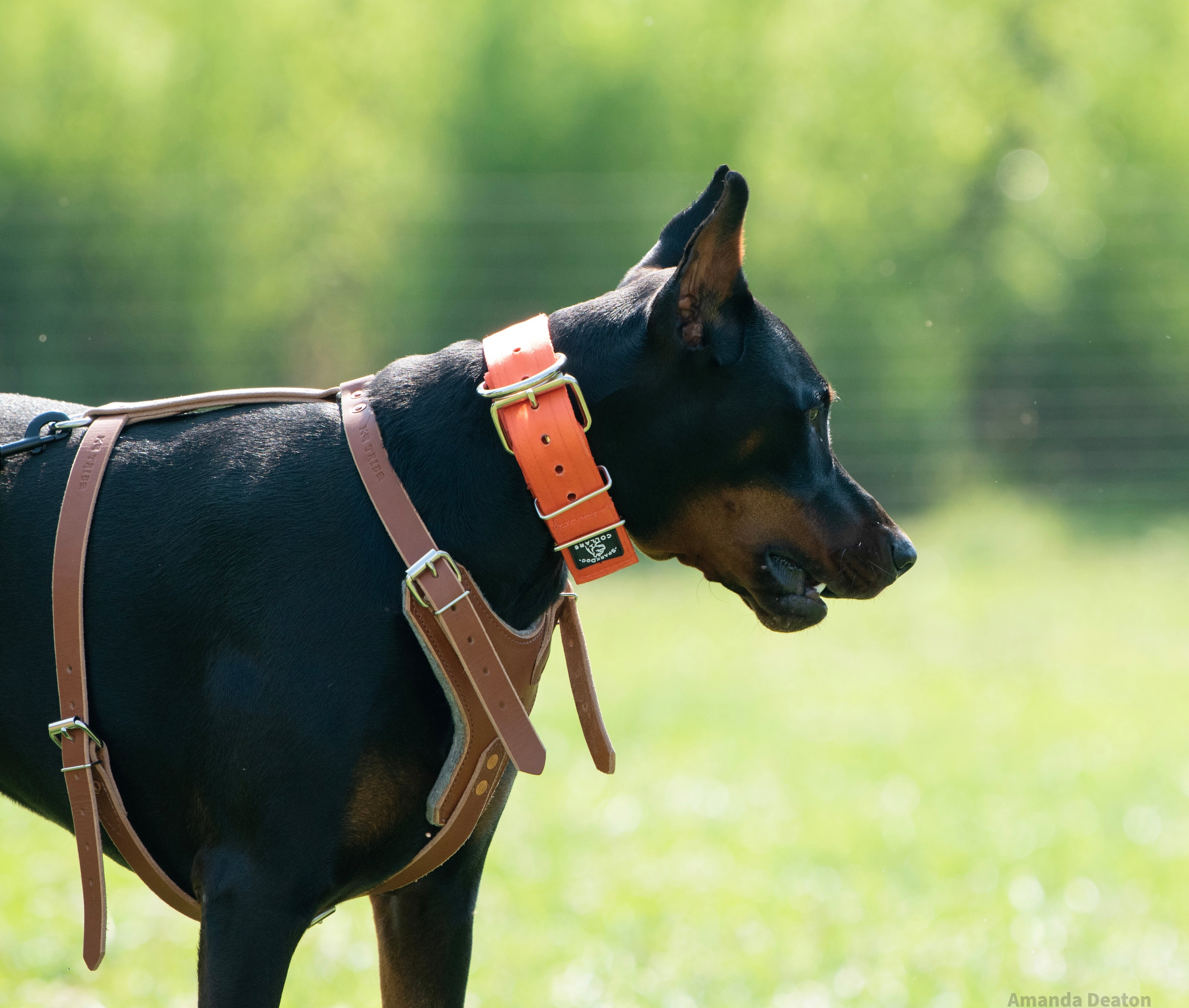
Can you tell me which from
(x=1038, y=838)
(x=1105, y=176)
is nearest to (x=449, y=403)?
(x=1038, y=838)

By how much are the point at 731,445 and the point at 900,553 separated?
1.40 feet

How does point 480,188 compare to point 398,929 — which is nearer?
point 398,929

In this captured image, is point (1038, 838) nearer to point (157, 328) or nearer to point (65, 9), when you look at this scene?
point (157, 328)

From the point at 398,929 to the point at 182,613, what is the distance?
29.3 inches

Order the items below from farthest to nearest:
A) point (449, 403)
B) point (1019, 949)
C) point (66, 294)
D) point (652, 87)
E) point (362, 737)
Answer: point (652, 87) → point (66, 294) → point (1019, 949) → point (449, 403) → point (362, 737)

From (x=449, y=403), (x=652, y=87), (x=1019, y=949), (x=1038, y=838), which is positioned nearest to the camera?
(x=449, y=403)

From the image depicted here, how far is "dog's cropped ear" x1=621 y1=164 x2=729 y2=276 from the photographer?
2.41 meters

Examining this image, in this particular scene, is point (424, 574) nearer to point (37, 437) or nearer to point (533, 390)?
point (533, 390)

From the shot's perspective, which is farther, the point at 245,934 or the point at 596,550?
the point at 596,550

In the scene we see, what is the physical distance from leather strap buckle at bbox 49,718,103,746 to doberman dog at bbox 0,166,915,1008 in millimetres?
27

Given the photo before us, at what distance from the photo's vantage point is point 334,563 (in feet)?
6.65

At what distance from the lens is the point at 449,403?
2145mm

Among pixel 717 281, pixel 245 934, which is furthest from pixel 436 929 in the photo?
pixel 717 281

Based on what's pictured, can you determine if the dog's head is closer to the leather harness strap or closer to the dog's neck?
the dog's neck
